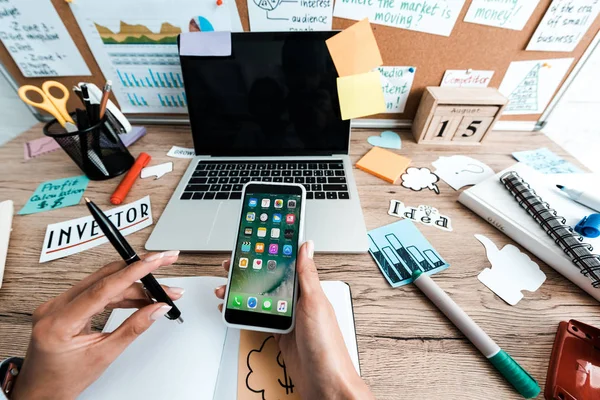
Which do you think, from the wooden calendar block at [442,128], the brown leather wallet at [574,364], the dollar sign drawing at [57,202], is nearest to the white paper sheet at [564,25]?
the wooden calendar block at [442,128]

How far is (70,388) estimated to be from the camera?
0.27 meters

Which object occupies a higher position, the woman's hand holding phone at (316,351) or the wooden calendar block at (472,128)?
the wooden calendar block at (472,128)

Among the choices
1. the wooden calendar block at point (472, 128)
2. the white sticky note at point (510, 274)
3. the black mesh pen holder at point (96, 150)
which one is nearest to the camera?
the white sticky note at point (510, 274)

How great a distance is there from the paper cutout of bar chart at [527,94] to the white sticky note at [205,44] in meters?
0.69

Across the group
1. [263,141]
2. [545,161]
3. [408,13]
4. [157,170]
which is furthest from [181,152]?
[545,161]

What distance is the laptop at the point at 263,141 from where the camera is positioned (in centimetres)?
43

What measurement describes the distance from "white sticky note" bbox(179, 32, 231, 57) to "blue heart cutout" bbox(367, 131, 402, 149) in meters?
0.39

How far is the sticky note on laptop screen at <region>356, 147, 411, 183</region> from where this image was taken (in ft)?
1.77

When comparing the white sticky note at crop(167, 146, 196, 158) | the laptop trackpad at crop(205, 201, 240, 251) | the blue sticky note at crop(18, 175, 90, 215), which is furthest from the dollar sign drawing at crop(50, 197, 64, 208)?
the laptop trackpad at crop(205, 201, 240, 251)

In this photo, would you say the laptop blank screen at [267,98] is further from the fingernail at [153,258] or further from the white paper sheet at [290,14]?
the fingernail at [153,258]

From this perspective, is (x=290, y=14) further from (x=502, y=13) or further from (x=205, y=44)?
(x=502, y=13)

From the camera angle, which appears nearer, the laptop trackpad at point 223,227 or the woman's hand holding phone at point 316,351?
the woman's hand holding phone at point 316,351

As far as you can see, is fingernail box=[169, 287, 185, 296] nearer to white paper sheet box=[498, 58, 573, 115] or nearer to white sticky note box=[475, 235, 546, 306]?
Result: white sticky note box=[475, 235, 546, 306]

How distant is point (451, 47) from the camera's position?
576 millimetres
